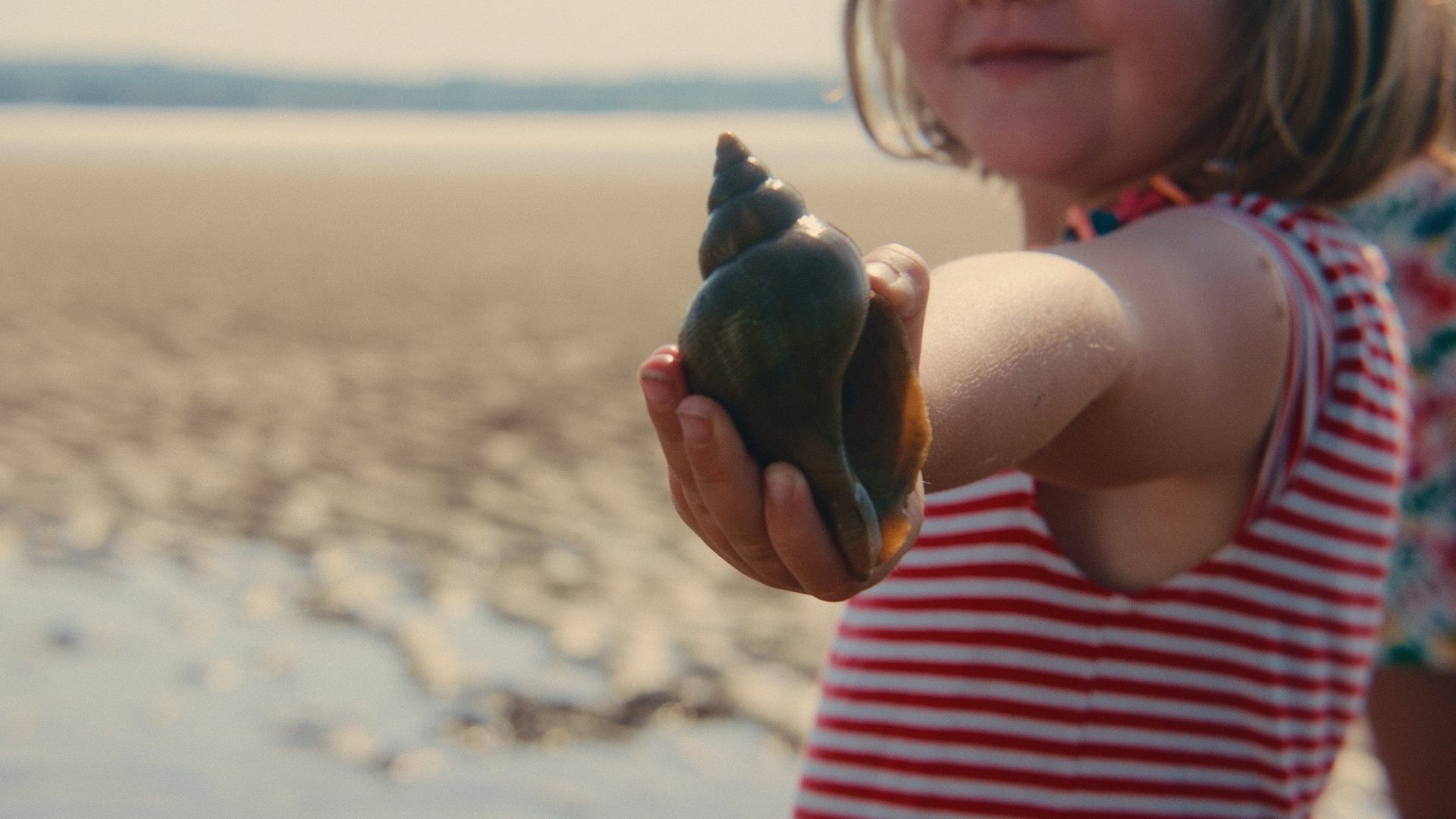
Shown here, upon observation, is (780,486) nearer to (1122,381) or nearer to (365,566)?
(1122,381)

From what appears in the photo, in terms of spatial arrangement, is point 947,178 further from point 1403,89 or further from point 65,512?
point 1403,89

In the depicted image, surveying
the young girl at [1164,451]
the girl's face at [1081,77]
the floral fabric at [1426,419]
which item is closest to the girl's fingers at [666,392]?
the young girl at [1164,451]

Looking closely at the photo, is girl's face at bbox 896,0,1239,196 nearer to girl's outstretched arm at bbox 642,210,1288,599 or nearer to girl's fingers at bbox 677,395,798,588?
girl's outstretched arm at bbox 642,210,1288,599

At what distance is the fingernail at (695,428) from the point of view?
943 mm

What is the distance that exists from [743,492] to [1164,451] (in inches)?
27.7

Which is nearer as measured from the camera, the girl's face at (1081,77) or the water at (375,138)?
the girl's face at (1081,77)

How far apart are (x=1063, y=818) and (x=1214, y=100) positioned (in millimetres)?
1132

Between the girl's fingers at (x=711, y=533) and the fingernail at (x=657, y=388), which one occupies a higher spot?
the fingernail at (x=657, y=388)

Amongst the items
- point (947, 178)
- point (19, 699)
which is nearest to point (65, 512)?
point (19, 699)

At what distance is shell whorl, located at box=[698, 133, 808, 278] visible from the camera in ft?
3.26

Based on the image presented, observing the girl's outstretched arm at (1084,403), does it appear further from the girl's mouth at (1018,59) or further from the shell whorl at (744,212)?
the girl's mouth at (1018,59)

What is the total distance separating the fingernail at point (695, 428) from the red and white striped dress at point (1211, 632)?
3.02 feet

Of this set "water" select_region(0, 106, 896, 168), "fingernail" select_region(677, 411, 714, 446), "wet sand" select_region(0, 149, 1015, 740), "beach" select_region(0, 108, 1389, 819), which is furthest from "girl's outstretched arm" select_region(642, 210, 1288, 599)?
"water" select_region(0, 106, 896, 168)

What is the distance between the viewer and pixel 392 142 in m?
47.7
